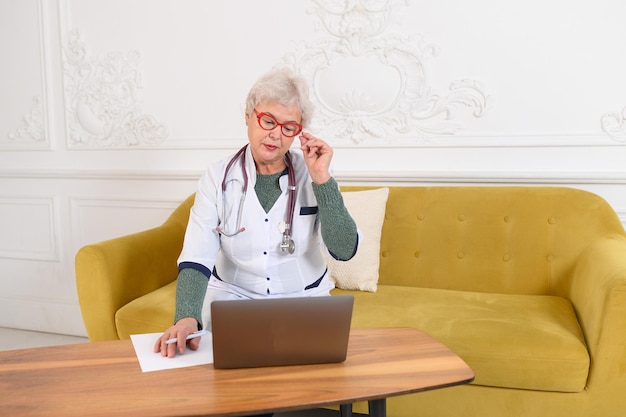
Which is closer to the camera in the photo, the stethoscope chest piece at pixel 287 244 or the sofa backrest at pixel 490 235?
the stethoscope chest piece at pixel 287 244

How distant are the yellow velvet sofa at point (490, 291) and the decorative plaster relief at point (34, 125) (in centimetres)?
122

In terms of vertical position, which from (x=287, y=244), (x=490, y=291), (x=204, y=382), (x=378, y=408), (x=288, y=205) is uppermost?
(x=288, y=205)

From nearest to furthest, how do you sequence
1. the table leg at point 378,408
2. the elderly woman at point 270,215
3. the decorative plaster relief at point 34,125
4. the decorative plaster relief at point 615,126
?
the table leg at point 378,408, the elderly woman at point 270,215, the decorative plaster relief at point 615,126, the decorative plaster relief at point 34,125

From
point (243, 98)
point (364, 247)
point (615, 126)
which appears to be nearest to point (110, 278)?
point (364, 247)

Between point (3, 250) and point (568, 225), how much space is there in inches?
128

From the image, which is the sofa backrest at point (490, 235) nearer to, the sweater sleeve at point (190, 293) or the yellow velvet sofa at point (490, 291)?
the yellow velvet sofa at point (490, 291)

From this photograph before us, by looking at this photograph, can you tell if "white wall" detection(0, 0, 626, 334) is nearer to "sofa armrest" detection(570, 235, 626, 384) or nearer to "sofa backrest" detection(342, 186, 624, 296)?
"sofa backrest" detection(342, 186, 624, 296)

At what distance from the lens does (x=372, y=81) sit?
9.25 ft

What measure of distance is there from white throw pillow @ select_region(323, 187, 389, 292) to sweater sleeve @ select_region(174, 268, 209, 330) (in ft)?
2.74

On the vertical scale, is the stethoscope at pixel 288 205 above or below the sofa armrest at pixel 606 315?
above

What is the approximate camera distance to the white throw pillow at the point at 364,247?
244 cm

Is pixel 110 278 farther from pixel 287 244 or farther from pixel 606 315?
pixel 606 315

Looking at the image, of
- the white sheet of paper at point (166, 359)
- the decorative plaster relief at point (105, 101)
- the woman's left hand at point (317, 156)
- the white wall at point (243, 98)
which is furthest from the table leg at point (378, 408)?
the decorative plaster relief at point (105, 101)

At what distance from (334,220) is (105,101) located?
7.15ft
